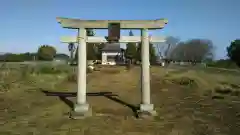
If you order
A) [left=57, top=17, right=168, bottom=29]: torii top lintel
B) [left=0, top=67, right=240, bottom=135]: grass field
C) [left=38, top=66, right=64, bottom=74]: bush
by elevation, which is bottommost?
[left=0, top=67, right=240, bottom=135]: grass field

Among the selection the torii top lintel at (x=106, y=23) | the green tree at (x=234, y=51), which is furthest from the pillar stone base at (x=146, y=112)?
the green tree at (x=234, y=51)

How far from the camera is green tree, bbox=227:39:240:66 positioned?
4292 centimetres

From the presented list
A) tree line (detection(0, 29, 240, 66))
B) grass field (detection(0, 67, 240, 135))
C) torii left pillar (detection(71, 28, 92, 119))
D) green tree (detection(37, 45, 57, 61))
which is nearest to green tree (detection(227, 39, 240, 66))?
tree line (detection(0, 29, 240, 66))

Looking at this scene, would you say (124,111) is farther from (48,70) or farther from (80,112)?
(48,70)

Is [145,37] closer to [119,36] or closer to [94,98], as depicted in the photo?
[119,36]

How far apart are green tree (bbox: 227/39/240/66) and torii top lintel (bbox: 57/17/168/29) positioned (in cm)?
3848

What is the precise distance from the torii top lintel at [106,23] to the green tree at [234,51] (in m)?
38.5

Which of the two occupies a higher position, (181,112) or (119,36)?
(119,36)

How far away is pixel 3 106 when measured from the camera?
1092 cm

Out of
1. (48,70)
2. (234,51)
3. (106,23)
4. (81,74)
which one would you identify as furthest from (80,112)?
(234,51)

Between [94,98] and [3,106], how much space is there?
4.09 metres

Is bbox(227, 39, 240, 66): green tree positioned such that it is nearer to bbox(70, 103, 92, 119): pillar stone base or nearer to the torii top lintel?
the torii top lintel

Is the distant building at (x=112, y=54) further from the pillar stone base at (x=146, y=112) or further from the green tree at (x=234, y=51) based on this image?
the pillar stone base at (x=146, y=112)

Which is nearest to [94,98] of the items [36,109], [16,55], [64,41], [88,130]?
[36,109]
